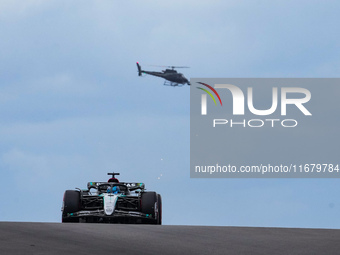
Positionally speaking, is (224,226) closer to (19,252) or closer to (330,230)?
(330,230)

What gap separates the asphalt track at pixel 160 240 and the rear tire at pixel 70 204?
6.35 meters

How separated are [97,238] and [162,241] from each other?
1336 mm

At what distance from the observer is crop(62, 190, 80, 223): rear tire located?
22970 mm

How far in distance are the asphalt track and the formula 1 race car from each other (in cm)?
594

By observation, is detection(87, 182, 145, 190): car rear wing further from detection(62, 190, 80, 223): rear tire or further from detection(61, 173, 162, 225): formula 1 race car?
detection(62, 190, 80, 223): rear tire

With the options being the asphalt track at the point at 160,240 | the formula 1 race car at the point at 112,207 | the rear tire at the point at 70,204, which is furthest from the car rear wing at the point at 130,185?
the asphalt track at the point at 160,240

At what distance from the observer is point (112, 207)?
915 inches

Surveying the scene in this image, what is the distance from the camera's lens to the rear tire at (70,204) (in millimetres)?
22970

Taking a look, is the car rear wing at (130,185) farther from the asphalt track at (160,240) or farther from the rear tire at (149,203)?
the asphalt track at (160,240)

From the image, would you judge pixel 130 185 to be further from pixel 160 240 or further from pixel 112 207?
pixel 160 240

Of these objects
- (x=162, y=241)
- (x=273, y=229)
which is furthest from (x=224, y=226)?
(x=162, y=241)

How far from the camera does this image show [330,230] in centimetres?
1775

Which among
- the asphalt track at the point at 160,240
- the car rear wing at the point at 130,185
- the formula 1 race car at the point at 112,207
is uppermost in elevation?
the car rear wing at the point at 130,185

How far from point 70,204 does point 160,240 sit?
957 centimetres
